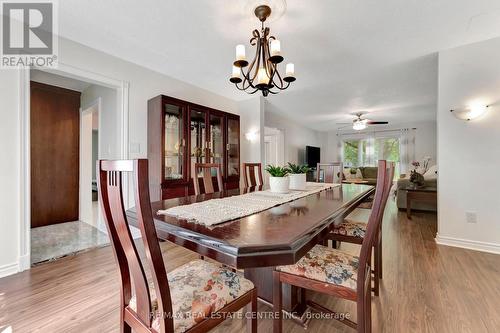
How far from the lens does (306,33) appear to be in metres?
2.25

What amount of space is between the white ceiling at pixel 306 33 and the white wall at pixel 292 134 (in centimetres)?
222

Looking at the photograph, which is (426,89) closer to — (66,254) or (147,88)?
(147,88)

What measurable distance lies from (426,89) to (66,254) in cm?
575

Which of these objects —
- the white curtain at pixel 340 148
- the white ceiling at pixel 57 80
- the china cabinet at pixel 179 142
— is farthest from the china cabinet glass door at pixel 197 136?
the white curtain at pixel 340 148

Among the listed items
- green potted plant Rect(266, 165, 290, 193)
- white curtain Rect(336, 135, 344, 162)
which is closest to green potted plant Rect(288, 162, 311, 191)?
green potted plant Rect(266, 165, 290, 193)

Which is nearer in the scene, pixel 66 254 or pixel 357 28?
pixel 357 28

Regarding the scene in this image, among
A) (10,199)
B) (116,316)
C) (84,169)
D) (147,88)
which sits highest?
(147,88)

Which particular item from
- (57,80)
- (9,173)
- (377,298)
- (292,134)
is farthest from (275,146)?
(9,173)

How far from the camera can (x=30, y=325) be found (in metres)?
1.39

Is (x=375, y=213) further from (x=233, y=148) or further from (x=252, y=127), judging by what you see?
(x=252, y=127)

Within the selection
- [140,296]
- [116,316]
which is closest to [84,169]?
[116,316]

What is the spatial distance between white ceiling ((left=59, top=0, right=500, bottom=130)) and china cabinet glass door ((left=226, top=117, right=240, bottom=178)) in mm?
683

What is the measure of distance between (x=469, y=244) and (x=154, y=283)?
341cm

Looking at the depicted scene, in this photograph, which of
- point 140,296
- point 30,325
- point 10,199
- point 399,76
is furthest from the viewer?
point 399,76
